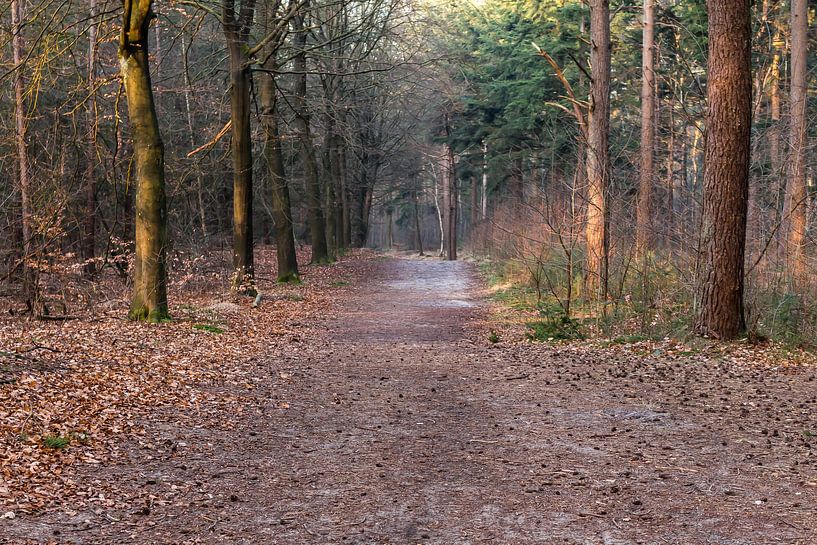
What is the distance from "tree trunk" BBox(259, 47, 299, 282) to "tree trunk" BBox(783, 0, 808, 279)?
37.0ft

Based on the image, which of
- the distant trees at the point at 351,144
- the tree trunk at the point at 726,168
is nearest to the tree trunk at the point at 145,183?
the distant trees at the point at 351,144

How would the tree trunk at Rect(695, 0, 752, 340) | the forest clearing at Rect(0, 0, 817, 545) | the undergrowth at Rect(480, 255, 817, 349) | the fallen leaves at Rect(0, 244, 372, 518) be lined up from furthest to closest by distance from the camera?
the undergrowth at Rect(480, 255, 817, 349)
the tree trunk at Rect(695, 0, 752, 340)
the fallen leaves at Rect(0, 244, 372, 518)
the forest clearing at Rect(0, 0, 817, 545)

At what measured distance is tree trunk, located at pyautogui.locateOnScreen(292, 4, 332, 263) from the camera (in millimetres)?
23753

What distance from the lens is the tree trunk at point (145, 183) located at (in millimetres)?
12781

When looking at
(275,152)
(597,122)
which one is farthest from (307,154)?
(597,122)

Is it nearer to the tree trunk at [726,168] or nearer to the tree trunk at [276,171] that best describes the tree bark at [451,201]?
the tree trunk at [276,171]

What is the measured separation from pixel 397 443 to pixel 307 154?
69.3ft

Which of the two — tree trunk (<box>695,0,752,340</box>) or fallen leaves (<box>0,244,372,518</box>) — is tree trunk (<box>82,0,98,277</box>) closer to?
fallen leaves (<box>0,244,372,518</box>)

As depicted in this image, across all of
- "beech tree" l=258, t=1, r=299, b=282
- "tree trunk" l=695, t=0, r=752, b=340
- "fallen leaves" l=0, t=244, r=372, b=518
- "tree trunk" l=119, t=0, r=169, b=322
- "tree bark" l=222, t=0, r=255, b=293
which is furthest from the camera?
"beech tree" l=258, t=1, r=299, b=282

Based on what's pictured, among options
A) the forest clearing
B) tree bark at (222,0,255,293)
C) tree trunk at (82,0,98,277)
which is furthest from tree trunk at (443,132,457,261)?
tree bark at (222,0,255,293)

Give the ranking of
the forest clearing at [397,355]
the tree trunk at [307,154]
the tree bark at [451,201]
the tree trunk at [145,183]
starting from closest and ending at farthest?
the forest clearing at [397,355] → the tree trunk at [145,183] → the tree trunk at [307,154] → the tree bark at [451,201]

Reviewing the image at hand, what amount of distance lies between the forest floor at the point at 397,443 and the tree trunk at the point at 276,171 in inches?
369

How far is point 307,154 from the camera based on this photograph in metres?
27.1

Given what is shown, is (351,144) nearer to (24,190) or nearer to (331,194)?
(331,194)
